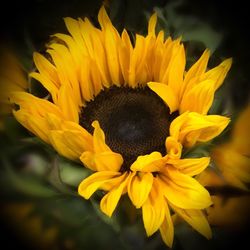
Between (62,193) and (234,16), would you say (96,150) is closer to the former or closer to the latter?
(62,193)

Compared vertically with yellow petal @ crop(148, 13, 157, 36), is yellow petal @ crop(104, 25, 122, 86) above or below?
below

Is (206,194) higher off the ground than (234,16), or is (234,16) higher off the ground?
(234,16)

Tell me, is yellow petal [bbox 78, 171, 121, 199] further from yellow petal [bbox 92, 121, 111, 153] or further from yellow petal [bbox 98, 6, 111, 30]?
yellow petal [bbox 98, 6, 111, 30]

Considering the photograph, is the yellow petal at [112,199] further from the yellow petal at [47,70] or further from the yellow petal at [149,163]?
the yellow petal at [47,70]

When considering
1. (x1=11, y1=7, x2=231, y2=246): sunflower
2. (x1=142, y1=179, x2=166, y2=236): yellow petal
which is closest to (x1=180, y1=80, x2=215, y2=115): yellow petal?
(x1=11, y1=7, x2=231, y2=246): sunflower

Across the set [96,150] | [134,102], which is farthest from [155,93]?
[96,150]

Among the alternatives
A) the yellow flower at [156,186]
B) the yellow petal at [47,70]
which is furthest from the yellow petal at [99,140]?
the yellow petal at [47,70]

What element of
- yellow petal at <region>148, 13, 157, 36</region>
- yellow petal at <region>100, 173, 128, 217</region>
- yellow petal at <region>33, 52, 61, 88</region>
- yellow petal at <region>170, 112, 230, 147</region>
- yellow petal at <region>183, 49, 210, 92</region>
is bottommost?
yellow petal at <region>100, 173, 128, 217</region>

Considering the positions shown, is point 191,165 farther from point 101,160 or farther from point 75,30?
point 75,30
